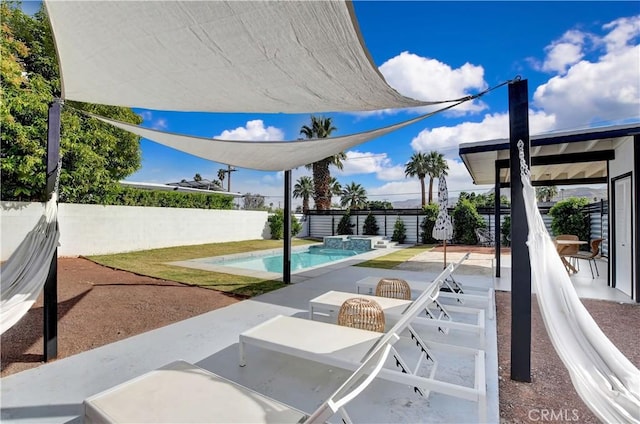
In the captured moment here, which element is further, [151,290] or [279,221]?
[279,221]

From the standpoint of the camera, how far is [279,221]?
63.1 feet

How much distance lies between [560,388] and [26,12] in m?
15.5

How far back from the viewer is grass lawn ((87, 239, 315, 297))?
692cm

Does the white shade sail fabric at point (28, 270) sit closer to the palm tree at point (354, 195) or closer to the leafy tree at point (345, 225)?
the leafy tree at point (345, 225)

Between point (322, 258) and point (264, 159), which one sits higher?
point (264, 159)

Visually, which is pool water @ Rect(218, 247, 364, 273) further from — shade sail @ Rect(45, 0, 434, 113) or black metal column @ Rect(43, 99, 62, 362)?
shade sail @ Rect(45, 0, 434, 113)

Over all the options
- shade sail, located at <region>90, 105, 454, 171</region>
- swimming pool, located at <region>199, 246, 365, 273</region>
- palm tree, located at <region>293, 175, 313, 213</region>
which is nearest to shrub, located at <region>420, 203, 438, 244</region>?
swimming pool, located at <region>199, 246, 365, 273</region>

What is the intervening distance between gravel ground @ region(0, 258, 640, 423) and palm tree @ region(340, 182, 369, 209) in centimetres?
2607

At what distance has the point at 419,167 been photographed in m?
30.2

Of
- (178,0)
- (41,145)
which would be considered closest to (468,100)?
(178,0)

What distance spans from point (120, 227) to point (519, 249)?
13.0 m

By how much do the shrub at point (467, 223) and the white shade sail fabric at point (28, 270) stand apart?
56.3 feet

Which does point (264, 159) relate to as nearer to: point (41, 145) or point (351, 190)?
point (41, 145)

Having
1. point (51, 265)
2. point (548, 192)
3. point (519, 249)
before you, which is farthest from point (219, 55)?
point (548, 192)
